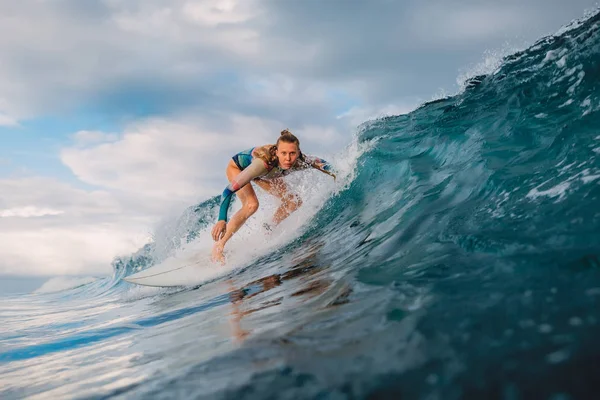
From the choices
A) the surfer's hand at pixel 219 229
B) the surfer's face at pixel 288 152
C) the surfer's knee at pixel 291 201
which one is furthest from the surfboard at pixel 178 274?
the surfer's face at pixel 288 152

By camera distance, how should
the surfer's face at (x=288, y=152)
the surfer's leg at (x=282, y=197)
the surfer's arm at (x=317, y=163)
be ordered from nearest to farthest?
1. the surfer's face at (x=288, y=152)
2. the surfer's arm at (x=317, y=163)
3. the surfer's leg at (x=282, y=197)

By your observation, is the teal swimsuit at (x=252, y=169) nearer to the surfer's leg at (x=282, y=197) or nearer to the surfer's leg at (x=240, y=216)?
the surfer's leg at (x=282, y=197)

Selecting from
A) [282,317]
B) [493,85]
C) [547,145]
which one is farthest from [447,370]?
[493,85]

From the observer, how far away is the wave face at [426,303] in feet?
4.47

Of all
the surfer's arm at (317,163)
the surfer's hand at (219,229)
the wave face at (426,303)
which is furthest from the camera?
the surfer's arm at (317,163)

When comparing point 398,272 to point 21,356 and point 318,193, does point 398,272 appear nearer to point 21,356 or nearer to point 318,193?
point 21,356

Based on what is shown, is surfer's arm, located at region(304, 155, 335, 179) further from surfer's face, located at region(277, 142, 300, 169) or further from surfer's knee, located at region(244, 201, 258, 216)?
surfer's knee, located at region(244, 201, 258, 216)

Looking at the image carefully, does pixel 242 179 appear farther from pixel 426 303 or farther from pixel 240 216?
pixel 426 303

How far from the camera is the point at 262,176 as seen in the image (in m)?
6.24

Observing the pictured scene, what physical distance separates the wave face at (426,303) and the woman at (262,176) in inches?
28.3

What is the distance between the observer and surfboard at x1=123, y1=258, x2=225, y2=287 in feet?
20.1

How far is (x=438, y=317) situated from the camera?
168 centimetres

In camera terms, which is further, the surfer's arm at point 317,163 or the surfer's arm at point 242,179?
the surfer's arm at point 317,163

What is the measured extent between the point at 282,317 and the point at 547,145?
309 centimetres
